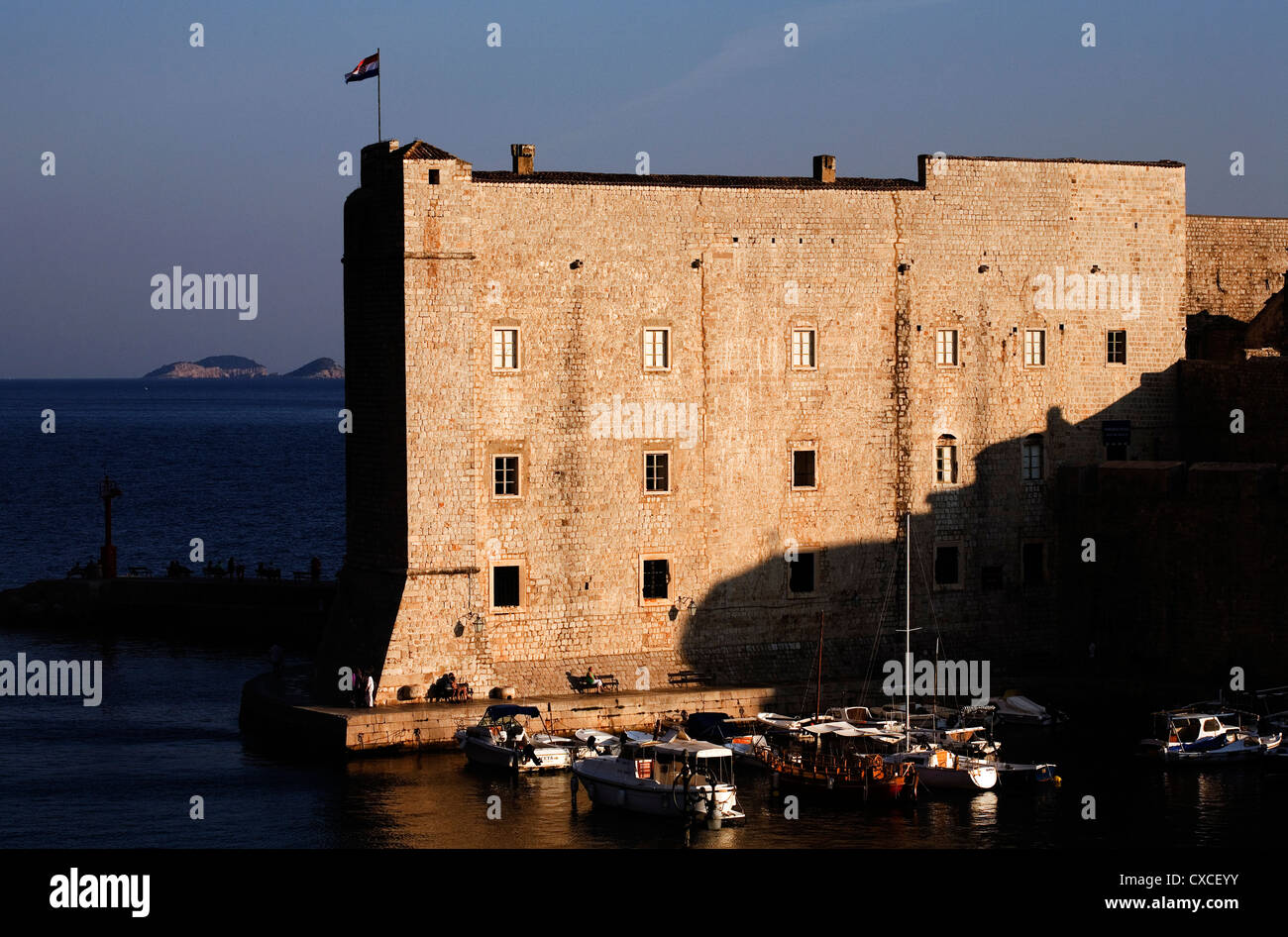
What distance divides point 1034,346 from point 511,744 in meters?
18.4

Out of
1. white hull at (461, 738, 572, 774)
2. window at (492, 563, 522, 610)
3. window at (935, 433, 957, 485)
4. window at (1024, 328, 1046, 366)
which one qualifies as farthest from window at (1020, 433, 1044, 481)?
white hull at (461, 738, 572, 774)

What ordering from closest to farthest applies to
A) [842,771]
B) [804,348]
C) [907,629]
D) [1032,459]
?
1. [842,771]
2. [907,629]
3. [804,348]
4. [1032,459]

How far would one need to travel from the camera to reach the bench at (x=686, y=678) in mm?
51281

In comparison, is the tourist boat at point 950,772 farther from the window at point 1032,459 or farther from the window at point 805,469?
the window at point 1032,459

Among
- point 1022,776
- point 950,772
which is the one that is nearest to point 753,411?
point 950,772

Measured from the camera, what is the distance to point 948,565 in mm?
54844

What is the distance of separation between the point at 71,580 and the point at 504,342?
1172 inches

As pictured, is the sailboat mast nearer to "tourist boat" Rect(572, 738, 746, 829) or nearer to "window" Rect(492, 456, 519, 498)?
"tourist boat" Rect(572, 738, 746, 829)

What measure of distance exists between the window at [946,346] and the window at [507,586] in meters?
12.5

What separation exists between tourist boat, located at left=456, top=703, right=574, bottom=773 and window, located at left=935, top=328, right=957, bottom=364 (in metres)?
14.5

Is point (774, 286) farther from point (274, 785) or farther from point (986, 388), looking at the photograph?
point (274, 785)

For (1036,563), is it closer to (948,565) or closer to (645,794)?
(948,565)

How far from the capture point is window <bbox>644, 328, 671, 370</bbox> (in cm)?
5097
